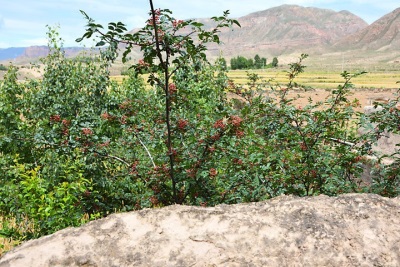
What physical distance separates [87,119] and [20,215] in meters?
2.31

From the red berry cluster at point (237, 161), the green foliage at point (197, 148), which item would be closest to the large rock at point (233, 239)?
the green foliage at point (197, 148)

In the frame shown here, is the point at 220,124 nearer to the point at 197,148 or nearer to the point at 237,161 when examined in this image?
the point at 197,148

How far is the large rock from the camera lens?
8.92ft

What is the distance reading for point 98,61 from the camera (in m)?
9.38

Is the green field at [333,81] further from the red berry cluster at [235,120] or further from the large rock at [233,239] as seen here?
the large rock at [233,239]

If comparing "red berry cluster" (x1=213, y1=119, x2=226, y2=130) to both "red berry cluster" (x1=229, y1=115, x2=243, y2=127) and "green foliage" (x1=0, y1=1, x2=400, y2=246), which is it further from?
"red berry cluster" (x1=229, y1=115, x2=243, y2=127)

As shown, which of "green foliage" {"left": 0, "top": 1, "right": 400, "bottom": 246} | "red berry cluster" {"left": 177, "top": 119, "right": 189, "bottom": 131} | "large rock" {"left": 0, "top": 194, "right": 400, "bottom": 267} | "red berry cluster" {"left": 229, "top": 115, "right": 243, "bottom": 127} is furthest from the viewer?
"red berry cluster" {"left": 177, "top": 119, "right": 189, "bottom": 131}

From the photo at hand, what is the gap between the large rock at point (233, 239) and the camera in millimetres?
→ 2719

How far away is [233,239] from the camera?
9.29 feet

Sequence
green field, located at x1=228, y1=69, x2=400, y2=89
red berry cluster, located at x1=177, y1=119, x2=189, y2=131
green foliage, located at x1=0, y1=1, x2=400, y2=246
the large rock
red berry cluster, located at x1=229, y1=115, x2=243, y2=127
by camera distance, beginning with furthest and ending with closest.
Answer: green field, located at x1=228, y1=69, x2=400, y2=89, red berry cluster, located at x1=177, y1=119, x2=189, y2=131, red berry cluster, located at x1=229, y1=115, x2=243, y2=127, green foliage, located at x1=0, y1=1, x2=400, y2=246, the large rock

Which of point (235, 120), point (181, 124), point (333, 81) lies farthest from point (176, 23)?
point (333, 81)

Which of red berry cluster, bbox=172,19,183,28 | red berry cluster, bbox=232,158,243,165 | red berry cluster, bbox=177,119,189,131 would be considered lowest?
red berry cluster, bbox=232,158,243,165

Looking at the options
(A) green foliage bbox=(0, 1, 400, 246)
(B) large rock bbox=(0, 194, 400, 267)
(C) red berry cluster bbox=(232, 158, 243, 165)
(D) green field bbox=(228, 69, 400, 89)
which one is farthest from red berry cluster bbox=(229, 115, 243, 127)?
(D) green field bbox=(228, 69, 400, 89)

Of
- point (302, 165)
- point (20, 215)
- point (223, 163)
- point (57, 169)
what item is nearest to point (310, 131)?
point (302, 165)
